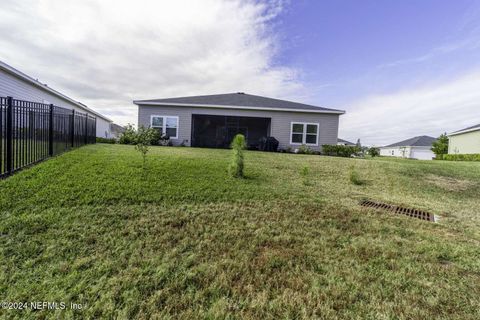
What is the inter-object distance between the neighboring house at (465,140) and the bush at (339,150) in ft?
43.9

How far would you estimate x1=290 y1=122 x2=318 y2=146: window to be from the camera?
658 inches

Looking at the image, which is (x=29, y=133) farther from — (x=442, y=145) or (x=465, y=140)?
(x=442, y=145)

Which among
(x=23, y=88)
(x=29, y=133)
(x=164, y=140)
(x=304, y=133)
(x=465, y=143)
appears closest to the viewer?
(x=29, y=133)

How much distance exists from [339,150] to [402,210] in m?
10.5

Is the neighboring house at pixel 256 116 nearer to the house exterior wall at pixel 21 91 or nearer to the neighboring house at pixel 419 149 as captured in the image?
the house exterior wall at pixel 21 91

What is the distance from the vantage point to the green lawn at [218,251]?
6.72 ft

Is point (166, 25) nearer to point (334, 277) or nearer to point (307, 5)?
point (307, 5)

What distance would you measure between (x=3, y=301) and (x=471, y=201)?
9483mm

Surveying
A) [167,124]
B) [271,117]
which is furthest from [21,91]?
[271,117]

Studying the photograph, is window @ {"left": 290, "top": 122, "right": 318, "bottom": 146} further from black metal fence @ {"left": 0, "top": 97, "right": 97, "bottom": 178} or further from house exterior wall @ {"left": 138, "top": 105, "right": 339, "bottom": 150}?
black metal fence @ {"left": 0, "top": 97, "right": 97, "bottom": 178}

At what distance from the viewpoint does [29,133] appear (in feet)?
18.3

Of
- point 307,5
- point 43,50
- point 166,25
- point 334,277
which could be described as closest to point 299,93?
point 307,5

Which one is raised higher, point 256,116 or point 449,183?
point 256,116

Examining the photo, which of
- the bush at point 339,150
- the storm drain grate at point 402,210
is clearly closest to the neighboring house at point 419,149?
the bush at point 339,150
